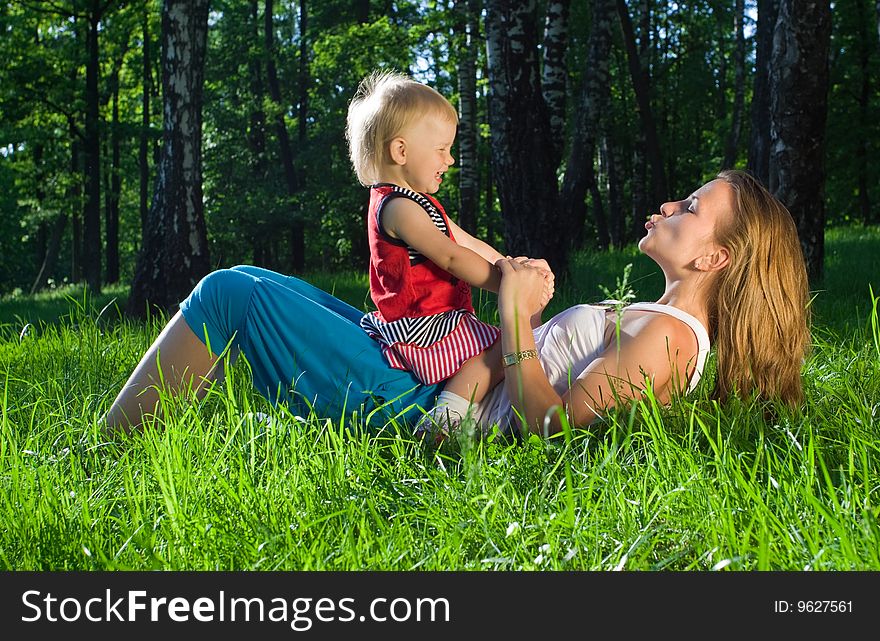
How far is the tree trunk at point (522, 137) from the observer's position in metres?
7.68

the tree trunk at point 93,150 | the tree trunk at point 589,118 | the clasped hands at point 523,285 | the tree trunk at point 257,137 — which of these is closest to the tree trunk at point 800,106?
the clasped hands at point 523,285

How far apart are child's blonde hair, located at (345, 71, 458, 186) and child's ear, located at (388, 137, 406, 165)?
24 mm

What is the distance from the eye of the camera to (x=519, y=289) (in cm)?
306

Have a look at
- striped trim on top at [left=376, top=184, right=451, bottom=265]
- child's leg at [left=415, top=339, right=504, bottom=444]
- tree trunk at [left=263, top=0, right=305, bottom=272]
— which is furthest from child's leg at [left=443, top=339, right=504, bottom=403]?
tree trunk at [left=263, top=0, right=305, bottom=272]

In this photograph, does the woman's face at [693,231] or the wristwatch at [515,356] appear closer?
the wristwatch at [515,356]

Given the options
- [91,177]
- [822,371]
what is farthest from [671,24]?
[822,371]

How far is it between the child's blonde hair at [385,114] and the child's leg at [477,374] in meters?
0.80

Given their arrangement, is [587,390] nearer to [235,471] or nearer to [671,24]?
[235,471]

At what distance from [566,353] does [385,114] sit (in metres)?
1.13

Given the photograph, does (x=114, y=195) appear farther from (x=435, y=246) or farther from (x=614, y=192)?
(x=435, y=246)

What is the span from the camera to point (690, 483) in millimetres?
2414

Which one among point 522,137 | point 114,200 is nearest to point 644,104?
point 522,137

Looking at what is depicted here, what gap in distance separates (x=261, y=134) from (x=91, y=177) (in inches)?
422

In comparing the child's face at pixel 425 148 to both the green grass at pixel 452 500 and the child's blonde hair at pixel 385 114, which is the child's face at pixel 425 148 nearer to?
the child's blonde hair at pixel 385 114
